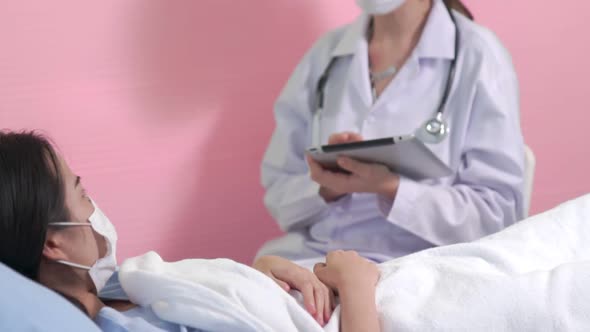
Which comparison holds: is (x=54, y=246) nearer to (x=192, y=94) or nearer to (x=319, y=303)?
(x=319, y=303)

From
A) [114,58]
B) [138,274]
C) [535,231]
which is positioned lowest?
[535,231]

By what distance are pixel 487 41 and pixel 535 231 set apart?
1.80ft

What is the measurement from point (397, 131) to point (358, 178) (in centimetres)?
17

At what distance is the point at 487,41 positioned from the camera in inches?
68.6

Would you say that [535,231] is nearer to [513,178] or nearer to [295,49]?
[513,178]

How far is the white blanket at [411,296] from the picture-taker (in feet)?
3.46

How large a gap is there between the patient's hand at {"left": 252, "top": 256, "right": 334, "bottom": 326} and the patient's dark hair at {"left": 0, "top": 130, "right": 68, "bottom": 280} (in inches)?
12.3

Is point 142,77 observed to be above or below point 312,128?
above

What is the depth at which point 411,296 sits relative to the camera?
1.17m

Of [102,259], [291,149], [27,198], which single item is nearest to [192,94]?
[291,149]

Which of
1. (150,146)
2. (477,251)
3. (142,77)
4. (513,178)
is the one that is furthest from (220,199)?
(477,251)

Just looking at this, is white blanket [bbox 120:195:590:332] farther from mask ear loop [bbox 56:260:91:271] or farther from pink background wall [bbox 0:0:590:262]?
pink background wall [bbox 0:0:590:262]

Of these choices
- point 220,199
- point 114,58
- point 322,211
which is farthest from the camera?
point 220,199

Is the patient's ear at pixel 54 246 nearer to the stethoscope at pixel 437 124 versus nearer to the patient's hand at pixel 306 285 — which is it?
the patient's hand at pixel 306 285
